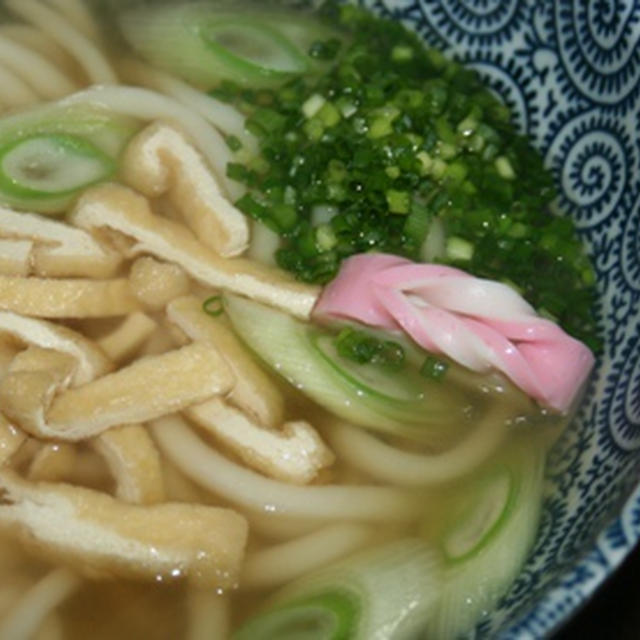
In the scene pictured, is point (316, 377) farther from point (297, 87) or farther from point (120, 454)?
point (297, 87)

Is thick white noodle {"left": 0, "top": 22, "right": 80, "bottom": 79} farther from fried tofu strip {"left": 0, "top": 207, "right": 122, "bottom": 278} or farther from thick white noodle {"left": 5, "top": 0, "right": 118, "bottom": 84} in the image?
fried tofu strip {"left": 0, "top": 207, "right": 122, "bottom": 278}

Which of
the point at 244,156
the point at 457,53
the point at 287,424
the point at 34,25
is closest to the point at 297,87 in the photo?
the point at 244,156

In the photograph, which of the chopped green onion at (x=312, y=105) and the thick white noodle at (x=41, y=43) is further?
the thick white noodle at (x=41, y=43)

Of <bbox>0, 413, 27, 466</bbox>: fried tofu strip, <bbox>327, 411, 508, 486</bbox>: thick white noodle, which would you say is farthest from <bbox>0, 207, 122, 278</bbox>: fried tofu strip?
<bbox>327, 411, 508, 486</bbox>: thick white noodle

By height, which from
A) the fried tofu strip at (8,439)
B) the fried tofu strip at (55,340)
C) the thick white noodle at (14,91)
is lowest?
the fried tofu strip at (8,439)

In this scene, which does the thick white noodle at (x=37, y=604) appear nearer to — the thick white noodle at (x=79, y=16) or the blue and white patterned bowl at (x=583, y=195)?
the blue and white patterned bowl at (x=583, y=195)

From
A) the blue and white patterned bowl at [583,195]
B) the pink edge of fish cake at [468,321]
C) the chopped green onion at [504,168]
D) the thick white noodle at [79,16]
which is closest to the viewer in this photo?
the blue and white patterned bowl at [583,195]

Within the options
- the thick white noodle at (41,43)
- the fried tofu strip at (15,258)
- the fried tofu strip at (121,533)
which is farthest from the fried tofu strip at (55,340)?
the thick white noodle at (41,43)
